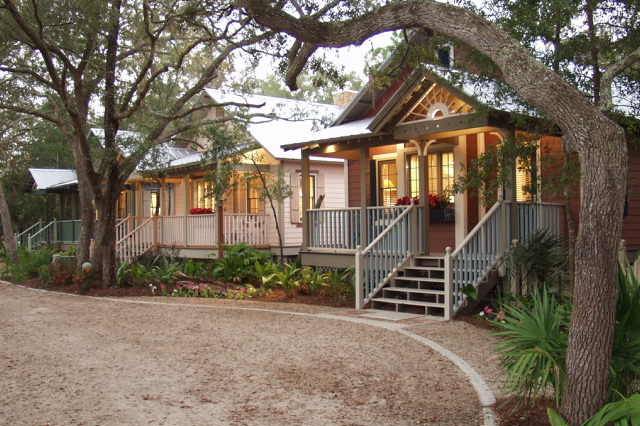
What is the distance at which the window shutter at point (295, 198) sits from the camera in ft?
71.1

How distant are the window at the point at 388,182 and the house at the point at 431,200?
0.03 meters

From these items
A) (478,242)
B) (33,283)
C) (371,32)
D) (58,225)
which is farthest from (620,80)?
(58,225)

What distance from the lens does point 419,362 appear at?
8.81m

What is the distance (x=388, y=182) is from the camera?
17.9 m

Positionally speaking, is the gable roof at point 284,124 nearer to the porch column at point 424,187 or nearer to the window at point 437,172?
the window at point 437,172

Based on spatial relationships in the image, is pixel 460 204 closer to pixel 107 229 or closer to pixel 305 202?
pixel 305 202

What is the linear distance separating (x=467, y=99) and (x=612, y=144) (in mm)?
7338

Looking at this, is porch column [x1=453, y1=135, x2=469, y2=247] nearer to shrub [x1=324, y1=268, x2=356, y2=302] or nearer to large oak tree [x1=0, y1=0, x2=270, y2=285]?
shrub [x1=324, y1=268, x2=356, y2=302]

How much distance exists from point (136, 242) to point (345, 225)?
9911 millimetres

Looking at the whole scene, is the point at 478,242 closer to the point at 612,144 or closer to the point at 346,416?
the point at 346,416

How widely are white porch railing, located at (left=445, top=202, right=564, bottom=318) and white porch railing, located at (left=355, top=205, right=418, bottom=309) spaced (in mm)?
1585

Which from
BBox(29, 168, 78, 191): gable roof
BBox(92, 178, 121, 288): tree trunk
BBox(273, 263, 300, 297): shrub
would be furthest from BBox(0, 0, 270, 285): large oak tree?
BBox(29, 168, 78, 191): gable roof

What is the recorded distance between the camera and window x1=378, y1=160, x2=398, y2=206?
1769cm

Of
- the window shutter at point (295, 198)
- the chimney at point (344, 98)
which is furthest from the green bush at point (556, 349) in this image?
the chimney at point (344, 98)
